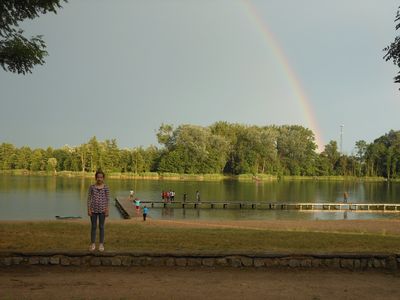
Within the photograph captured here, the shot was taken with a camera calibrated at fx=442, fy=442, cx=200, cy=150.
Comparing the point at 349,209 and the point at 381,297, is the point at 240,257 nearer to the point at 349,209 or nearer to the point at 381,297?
the point at 381,297

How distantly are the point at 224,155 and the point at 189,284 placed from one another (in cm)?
10893

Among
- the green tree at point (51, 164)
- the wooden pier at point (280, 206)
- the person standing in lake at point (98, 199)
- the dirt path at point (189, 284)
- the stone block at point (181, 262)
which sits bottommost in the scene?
the wooden pier at point (280, 206)

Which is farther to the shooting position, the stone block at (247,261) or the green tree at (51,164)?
the green tree at (51,164)

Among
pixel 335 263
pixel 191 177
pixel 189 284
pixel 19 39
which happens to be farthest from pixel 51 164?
pixel 189 284

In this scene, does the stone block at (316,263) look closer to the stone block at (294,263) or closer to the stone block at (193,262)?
the stone block at (294,263)

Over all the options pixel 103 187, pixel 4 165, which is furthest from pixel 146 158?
pixel 103 187

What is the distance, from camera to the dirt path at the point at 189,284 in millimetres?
6730

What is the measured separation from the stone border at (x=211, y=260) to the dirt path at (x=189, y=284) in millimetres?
229

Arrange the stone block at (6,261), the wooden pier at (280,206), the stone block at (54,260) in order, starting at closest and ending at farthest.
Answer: the stone block at (6,261) < the stone block at (54,260) < the wooden pier at (280,206)

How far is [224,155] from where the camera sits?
11606 centimetres

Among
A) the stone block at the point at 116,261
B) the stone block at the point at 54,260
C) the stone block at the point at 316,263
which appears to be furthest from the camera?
the stone block at the point at 316,263

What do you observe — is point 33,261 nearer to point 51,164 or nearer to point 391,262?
point 391,262

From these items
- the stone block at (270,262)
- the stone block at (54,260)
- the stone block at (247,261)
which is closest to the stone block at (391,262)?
the stone block at (270,262)

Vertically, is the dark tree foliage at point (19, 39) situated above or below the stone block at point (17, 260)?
above
